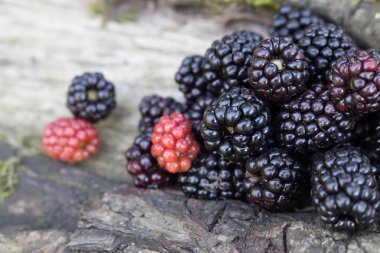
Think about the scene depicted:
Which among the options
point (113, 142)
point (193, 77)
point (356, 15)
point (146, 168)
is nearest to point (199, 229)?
point (146, 168)

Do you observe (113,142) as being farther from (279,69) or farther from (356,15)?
(356,15)

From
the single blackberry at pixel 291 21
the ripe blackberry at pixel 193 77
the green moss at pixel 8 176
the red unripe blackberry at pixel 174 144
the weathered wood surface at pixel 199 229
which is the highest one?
the single blackberry at pixel 291 21

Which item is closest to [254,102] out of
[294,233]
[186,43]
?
[294,233]

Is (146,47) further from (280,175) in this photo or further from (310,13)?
(280,175)

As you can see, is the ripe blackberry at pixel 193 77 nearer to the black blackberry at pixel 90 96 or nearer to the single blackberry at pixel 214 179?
the single blackberry at pixel 214 179

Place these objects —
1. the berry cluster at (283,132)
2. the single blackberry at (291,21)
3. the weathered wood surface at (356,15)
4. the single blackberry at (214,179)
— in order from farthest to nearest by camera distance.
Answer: the single blackberry at (291,21)
the weathered wood surface at (356,15)
the single blackberry at (214,179)
the berry cluster at (283,132)

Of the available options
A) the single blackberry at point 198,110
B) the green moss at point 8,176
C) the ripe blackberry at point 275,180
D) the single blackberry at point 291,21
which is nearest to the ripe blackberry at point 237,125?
the ripe blackberry at point 275,180

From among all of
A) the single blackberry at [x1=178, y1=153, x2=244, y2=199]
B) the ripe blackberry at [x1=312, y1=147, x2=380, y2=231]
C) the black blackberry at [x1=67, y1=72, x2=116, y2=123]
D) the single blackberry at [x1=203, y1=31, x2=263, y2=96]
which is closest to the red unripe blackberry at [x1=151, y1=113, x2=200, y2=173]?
the single blackberry at [x1=178, y1=153, x2=244, y2=199]
